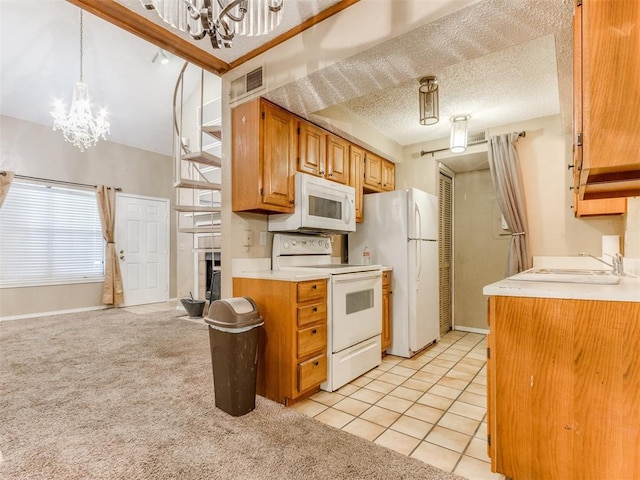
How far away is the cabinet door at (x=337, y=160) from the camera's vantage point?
10.6 feet

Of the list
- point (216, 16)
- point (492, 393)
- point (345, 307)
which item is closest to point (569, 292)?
point (492, 393)

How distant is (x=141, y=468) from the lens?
5.04 ft

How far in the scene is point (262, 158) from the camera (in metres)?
2.52

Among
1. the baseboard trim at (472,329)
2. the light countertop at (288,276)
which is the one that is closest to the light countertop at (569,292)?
the light countertop at (288,276)

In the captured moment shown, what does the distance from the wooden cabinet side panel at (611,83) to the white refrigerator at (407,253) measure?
7.03ft

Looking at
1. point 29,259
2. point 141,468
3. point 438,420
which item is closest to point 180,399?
point 141,468

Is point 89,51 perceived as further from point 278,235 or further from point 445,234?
point 445,234

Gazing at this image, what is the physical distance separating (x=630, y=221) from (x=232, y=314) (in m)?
2.63

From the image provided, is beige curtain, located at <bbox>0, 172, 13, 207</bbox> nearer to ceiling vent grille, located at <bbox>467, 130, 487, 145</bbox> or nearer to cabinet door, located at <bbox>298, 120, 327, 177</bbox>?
cabinet door, located at <bbox>298, 120, 327, 177</bbox>

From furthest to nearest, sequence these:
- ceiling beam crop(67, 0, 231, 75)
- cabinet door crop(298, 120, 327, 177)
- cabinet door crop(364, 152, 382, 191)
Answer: cabinet door crop(364, 152, 382, 191) → cabinet door crop(298, 120, 327, 177) → ceiling beam crop(67, 0, 231, 75)

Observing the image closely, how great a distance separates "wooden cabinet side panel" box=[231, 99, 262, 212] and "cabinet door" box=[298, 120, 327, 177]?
464 mm

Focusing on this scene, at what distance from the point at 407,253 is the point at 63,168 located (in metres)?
5.57

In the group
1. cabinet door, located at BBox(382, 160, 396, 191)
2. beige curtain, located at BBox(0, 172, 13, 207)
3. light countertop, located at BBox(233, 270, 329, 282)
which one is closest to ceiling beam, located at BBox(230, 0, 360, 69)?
light countertop, located at BBox(233, 270, 329, 282)

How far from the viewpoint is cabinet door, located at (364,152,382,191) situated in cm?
378
